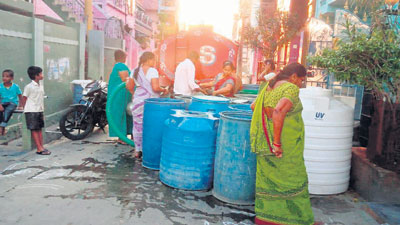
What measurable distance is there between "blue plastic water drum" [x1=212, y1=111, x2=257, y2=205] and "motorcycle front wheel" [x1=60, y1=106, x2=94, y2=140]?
12.8 feet

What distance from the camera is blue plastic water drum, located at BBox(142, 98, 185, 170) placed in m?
4.87

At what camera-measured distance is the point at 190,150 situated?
416 cm

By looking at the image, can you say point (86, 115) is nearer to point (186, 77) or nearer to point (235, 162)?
point (186, 77)

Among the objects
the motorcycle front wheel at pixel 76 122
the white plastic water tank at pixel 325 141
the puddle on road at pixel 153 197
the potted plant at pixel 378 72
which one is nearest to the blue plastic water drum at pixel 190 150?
the puddle on road at pixel 153 197

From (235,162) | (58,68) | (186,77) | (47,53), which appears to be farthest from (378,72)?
(58,68)

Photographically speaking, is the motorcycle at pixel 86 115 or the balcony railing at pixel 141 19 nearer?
the motorcycle at pixel 86 115

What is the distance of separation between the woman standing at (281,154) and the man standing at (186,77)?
10.7ft

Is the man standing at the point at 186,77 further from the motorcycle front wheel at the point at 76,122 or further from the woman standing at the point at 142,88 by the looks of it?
the motorcycle front wheel at the point at 76,122

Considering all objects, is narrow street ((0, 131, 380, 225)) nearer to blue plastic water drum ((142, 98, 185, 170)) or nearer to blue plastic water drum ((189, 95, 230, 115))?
blue plastic water drum ((142, 98, 185, 170))

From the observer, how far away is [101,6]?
75.4 ft

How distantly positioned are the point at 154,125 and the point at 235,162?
4.85 feet

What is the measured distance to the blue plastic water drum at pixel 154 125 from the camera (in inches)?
192

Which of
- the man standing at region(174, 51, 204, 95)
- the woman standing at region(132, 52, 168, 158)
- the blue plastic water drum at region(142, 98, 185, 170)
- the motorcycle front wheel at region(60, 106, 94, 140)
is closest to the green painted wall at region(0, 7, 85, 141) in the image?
the motorcycle front wheel at region(60, 106, 94, 140)

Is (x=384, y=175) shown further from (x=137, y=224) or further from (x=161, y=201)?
(x=137, y=224)
